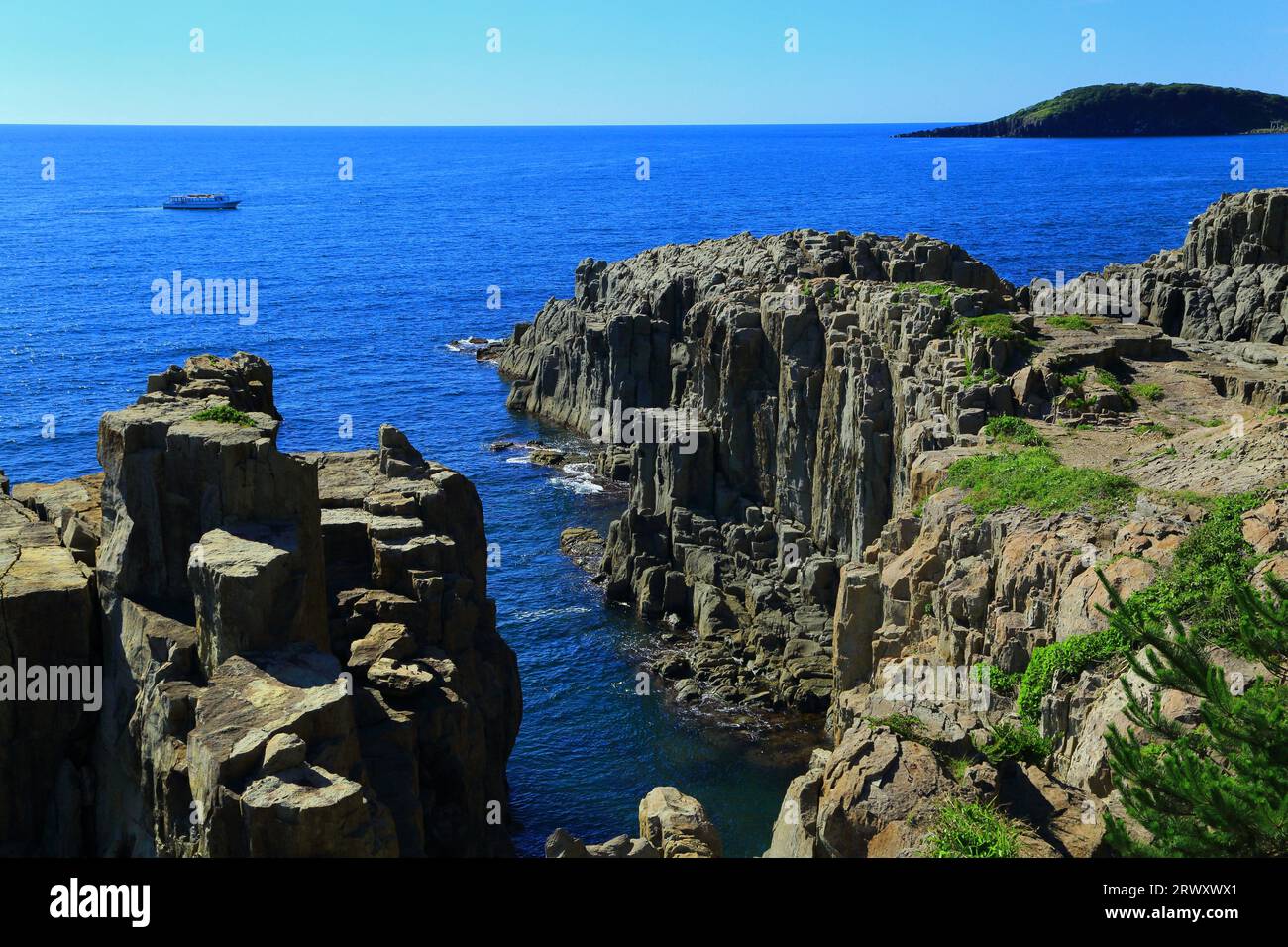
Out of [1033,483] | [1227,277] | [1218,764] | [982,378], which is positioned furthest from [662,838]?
[1227,277]

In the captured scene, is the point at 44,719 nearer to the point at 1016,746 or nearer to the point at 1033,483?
the point at 1016,746

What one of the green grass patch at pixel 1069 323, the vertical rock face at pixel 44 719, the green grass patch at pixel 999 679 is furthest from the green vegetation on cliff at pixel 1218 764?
the green grass patch at pixel 1069 323

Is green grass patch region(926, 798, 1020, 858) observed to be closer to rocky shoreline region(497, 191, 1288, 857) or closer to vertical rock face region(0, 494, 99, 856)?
rocky shoreline region(497, 191, 1288, 857)

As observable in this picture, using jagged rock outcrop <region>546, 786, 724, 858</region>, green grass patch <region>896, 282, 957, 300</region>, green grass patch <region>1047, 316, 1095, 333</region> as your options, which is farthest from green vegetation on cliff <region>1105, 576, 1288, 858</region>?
green grass patch <region>896, 282, 957, 300</region>

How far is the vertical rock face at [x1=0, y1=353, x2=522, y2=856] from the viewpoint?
2777 centimetres

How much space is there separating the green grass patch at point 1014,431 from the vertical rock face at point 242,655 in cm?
2050

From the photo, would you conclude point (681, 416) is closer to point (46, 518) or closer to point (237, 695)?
point (46, 518)

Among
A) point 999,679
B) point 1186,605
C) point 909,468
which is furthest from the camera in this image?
point 909,468

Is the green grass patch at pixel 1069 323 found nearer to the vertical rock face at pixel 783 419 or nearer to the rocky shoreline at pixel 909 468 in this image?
the rocky shoreline at pixel 909 468

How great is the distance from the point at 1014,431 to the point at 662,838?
87.9 feet

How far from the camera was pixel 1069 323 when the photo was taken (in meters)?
64.1
